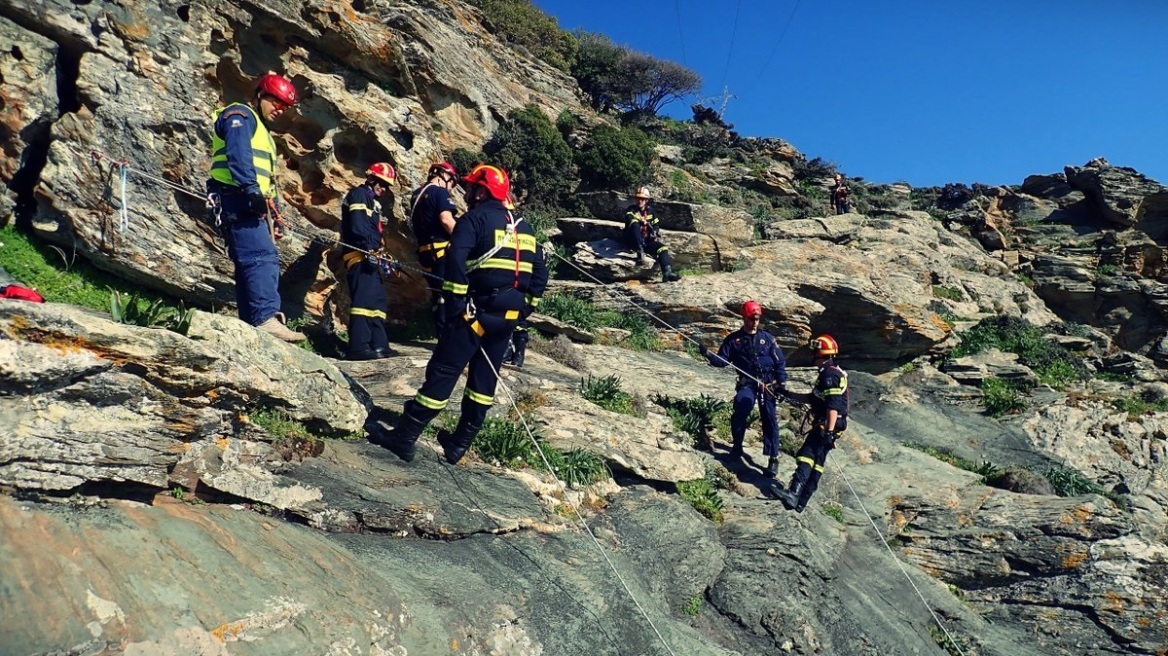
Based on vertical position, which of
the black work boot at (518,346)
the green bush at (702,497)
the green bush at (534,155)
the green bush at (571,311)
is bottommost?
the green bush at (702,497)

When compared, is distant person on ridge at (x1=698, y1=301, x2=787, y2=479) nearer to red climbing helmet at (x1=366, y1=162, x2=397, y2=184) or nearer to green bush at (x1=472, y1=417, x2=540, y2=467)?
green bush at (x1=472, y1=417, x2=540, y2=467)

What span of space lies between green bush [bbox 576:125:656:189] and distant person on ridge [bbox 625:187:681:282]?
505 centimetres

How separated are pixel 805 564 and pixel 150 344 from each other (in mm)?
6027

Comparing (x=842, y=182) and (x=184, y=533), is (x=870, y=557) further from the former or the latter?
(x=842, y=182)

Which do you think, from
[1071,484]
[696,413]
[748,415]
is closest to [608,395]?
[696,413]

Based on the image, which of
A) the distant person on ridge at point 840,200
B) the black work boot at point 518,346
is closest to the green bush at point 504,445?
the black work boot at point 518,346

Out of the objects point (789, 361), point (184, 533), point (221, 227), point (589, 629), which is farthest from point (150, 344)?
point (789, 361)

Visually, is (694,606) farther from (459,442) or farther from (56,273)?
(56,273)

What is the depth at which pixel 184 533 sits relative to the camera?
405 centimetres

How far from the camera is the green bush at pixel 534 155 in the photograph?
17766 mm

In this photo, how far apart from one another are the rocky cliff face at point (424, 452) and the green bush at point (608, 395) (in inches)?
10.2

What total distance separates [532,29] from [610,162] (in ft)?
40.1

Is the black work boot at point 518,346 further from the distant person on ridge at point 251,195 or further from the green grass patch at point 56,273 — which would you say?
the green grass patch at point 56,273

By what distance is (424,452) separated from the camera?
20.7 feet
